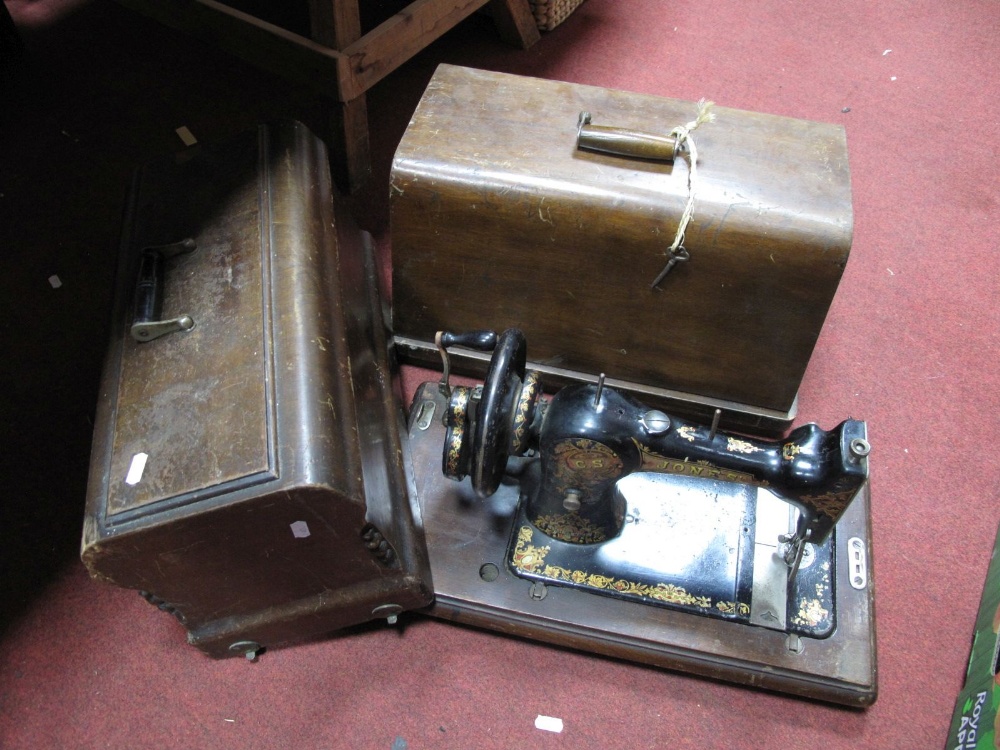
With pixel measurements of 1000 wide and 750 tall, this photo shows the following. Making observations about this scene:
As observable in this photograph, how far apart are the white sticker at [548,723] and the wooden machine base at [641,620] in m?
0.14

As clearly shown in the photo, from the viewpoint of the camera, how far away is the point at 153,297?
1424 millimetres

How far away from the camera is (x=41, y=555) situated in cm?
177

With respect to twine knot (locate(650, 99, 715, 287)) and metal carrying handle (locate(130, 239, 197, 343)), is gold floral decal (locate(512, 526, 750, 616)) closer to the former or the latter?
twine knot (locate(650, 99, 715, 287))

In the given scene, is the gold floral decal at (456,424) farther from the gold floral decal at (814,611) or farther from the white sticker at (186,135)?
the white sticker at (186,135)

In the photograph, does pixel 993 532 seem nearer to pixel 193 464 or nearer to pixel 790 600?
pixel 790 600

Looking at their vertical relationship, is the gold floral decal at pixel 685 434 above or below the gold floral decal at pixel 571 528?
above

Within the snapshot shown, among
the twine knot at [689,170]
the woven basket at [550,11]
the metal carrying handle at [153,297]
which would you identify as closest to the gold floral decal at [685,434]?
the twine knot at [689,170]

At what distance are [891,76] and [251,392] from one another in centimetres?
253

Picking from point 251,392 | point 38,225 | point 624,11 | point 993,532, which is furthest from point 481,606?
Answer: point 624,11

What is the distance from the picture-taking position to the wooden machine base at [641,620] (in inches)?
60.1

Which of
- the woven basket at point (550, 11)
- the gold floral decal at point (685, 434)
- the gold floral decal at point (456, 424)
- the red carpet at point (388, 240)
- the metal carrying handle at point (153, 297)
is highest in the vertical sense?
the metal carrying handle at point (153, 297)

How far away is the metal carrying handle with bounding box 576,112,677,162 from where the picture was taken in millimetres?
1646

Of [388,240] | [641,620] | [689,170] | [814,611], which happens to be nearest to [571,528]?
[641,620]

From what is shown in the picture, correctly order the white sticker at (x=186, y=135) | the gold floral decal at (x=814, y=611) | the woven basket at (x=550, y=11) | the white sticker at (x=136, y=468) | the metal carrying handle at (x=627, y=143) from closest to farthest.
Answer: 1. the white sticker at (x=136, y=468)
2. the gold floral decal at (x=814, y=611)
3. the metal carrying handle at (x=627, y=143)
4. the white sticker at (x=186, y=135)
5. the woven basket at (x=550, y=11)
